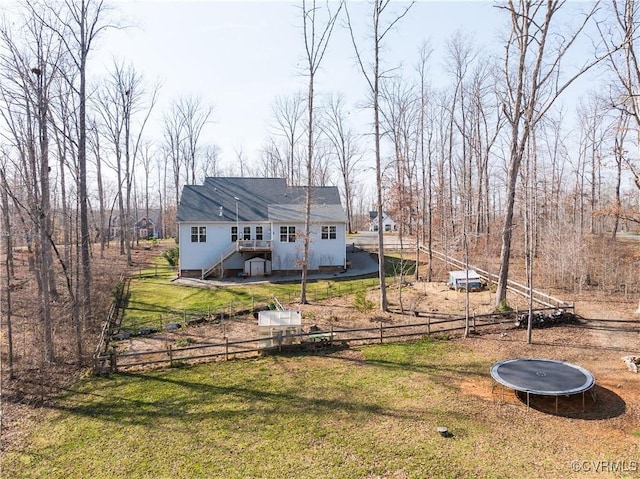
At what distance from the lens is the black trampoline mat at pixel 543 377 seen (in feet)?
28.7

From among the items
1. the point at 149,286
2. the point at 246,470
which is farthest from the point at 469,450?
the point at 149,286

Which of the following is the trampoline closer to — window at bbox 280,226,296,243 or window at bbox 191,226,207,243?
window at bbox 280,226,296,243

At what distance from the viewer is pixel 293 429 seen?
817cm

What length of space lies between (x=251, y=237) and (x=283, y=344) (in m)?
16.4

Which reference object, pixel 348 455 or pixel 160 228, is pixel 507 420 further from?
pixel 160 228

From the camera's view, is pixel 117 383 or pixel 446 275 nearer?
pixel 117 383

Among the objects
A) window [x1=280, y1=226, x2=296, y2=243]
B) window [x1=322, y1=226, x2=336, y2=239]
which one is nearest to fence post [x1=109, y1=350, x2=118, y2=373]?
window [x1=280, y1=226, x2=296, y2=243]

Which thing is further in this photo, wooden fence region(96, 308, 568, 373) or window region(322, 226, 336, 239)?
window region(322, 226, 336, 239)

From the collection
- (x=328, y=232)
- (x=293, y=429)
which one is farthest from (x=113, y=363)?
(x=328, y=232)

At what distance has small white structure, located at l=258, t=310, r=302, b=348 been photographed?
12.7m

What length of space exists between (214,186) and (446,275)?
62.3ft

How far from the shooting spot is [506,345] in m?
12.9

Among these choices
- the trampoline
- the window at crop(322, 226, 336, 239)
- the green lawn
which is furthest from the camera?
the window at crop(322, 226, 336, 239)

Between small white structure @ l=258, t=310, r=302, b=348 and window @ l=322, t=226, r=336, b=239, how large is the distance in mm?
15221
